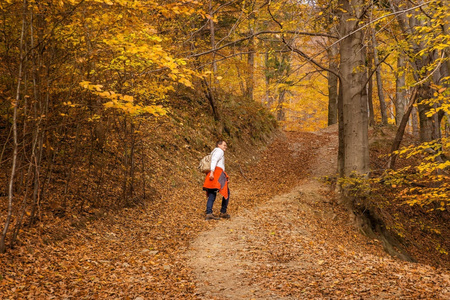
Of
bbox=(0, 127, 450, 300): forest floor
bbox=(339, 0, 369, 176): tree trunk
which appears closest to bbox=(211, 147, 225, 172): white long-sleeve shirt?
bbox=(0, 127, 450, 300): forest floor

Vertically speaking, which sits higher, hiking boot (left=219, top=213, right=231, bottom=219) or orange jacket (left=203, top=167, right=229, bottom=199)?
orange jacket (left=203, top=167, right=229, bottom=199)

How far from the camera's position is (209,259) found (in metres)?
6.04

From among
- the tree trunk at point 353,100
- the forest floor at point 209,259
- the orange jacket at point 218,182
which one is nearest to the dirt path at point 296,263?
Result: the forest floor at point 209,259

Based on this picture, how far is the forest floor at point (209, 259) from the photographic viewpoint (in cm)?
459

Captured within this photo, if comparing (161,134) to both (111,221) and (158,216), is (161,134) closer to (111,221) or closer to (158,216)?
(158,216)

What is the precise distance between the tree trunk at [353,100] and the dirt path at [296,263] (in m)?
1.69

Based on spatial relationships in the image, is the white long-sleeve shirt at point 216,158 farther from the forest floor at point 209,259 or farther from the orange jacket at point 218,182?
the forest floor at point 209,259

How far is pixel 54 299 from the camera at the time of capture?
428 centimetres

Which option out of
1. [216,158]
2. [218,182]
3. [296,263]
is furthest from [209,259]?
[216,158]

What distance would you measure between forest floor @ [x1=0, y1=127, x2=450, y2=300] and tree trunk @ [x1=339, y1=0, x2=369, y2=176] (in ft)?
5.11

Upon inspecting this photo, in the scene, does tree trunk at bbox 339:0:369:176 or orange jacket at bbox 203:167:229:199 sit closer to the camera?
orange jacket at bbox 203:167:229:199

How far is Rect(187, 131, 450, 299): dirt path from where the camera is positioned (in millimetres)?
4543

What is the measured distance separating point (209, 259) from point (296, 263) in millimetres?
1453

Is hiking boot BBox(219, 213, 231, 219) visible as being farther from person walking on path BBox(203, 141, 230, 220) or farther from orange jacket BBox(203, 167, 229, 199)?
orange jacket BBox(203, 167, 229, 199)
